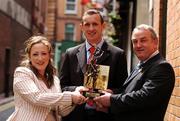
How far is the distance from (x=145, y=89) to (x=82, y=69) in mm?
798

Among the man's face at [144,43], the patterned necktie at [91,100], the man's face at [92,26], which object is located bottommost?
the patterned necktie at [91,100]

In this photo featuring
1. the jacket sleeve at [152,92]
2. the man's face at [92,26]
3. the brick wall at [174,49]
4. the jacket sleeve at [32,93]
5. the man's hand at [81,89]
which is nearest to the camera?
the jacket sleeve at [152,92]

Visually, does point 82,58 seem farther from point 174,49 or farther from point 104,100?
point 174,49

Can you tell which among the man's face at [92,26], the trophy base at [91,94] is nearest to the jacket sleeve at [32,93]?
the trophy base at [91,94]

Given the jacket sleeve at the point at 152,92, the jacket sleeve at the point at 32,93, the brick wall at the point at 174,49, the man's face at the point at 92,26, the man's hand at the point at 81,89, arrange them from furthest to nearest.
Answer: the brick wall at the point at 174,49, the man's face at the point at 92,26, the man's hand at the point at 81,89, the jacket sleeve at the point at 32,93, the jacket sleeve at the point at 152,92

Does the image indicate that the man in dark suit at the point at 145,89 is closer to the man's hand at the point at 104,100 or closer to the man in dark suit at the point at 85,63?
the man's hand at the point at 104,100

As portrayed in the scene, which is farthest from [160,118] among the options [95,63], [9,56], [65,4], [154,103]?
[65,4]

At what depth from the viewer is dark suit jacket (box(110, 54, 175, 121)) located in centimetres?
335

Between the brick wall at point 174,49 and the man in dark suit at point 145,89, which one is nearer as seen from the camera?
the man in dark suit at point 145,89

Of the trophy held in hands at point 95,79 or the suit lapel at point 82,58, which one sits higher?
the suit lapel at point 82,58

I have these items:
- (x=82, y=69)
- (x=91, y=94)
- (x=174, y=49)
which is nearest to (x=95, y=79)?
(x=91, y=94)

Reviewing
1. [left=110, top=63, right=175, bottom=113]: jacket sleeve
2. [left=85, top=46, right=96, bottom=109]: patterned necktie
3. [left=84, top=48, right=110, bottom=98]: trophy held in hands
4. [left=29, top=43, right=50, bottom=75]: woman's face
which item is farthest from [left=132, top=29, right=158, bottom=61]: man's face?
[left=29, top=43, right=50, bottom=75]: woman's face

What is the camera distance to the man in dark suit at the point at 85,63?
3939 millimetres

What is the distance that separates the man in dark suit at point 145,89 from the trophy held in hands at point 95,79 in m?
0.09
